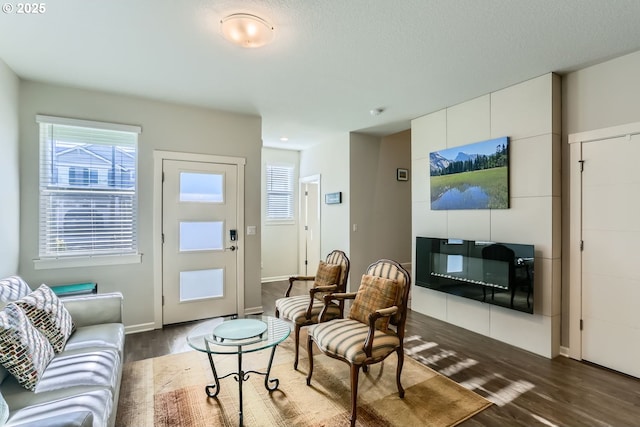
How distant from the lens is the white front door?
390 centimetres

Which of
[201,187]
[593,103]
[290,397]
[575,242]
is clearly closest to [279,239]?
[201,187]

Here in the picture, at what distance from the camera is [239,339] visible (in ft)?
7.11

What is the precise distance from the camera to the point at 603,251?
2842 mm

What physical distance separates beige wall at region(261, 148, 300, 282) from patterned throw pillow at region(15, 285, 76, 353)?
4.25 m

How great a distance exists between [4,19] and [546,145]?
4.55 m

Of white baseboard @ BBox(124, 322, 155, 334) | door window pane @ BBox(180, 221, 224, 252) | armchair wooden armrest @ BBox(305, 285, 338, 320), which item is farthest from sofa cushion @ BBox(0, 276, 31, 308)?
armchair wooden armrest @ BBox(305, 285, 338, 320)

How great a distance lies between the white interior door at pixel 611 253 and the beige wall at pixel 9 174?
5277mm

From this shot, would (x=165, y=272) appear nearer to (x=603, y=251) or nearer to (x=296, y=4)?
(x=296, y=4)

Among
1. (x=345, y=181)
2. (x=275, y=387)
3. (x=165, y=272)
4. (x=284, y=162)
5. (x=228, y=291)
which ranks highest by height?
(x=284, y=162)

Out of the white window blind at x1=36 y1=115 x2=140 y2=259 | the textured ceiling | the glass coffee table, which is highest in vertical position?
the textured ceiling

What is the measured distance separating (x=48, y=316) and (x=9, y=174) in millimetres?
1687

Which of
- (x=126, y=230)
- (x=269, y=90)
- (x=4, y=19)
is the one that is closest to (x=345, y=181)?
(x=269, y=90)

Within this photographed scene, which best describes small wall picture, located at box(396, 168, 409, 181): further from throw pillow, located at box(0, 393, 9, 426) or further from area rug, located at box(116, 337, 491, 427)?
throw pillow, located at box(0, 393, 9, 426)

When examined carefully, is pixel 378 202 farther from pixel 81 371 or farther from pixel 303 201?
pixel 81 371
